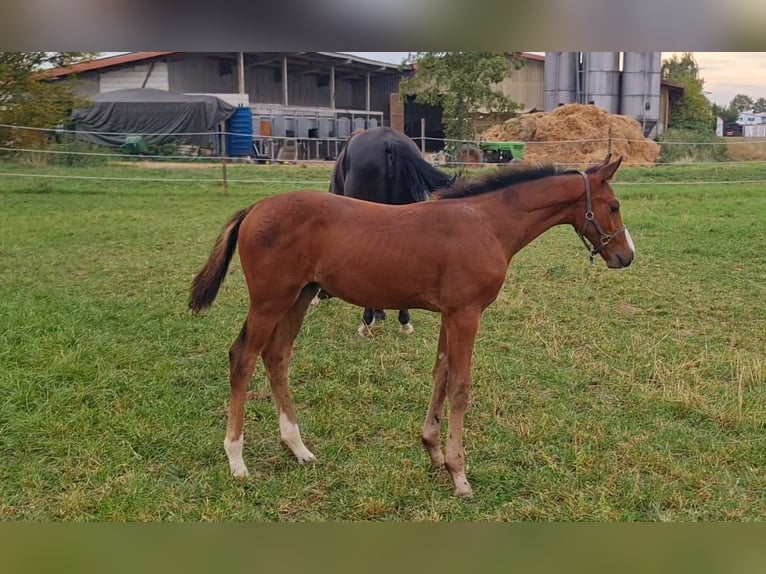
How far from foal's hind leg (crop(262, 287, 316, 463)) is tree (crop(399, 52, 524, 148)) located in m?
17.3

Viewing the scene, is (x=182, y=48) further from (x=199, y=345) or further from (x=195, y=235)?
(x=195, y=235)

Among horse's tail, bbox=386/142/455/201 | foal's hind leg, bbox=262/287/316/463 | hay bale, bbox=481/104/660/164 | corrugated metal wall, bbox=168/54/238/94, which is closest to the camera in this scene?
foal's hind leg, bbox=262/287/316/463

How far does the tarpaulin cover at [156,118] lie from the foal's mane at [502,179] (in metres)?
16.9

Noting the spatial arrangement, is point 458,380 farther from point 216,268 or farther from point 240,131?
point 240,131

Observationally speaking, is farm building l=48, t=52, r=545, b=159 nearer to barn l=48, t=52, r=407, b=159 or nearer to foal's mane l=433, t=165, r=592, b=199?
barn l=48, t=52, r=407, b=159

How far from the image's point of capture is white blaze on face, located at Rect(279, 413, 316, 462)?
3191 mm

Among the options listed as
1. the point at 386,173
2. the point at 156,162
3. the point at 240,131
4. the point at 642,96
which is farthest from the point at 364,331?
the point at 642,96

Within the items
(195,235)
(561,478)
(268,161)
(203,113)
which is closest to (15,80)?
(195,235)

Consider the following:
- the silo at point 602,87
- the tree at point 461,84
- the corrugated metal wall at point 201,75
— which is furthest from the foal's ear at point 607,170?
the silo at point 602,87

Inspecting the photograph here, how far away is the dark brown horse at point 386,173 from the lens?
17.2 feet

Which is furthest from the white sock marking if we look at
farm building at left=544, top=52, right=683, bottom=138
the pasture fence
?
farm building at left=544, top=52, right=683, bottom=138

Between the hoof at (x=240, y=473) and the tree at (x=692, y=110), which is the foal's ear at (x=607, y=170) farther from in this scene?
the tree at (x=692, y=110)

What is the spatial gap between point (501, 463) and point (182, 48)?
2540 mm

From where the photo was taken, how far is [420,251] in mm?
2920
